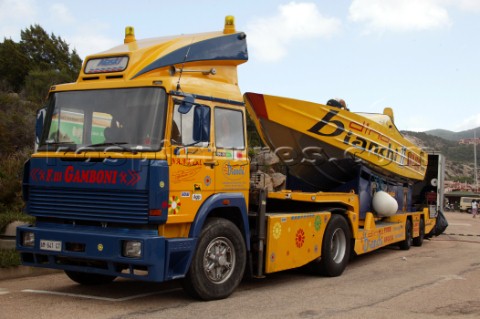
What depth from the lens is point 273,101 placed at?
10023 mm

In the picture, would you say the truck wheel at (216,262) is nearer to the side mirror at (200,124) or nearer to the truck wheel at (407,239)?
the side mirror at (200,124)

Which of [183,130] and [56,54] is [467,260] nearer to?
[183,130]

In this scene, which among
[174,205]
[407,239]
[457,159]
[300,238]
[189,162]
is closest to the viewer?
[174,205]

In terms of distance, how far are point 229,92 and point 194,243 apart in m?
2.20

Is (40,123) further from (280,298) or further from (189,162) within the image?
(280,298)

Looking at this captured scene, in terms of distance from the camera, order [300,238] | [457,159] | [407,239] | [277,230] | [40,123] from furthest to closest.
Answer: [457,159]
[407,239]
[300,238]
[277,230]
[40,123]

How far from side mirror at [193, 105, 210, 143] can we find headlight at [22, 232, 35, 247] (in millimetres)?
2353

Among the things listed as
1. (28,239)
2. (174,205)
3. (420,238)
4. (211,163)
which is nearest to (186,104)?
(211,163)

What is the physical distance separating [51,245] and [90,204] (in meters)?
0.73

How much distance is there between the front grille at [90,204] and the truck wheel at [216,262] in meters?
0.91

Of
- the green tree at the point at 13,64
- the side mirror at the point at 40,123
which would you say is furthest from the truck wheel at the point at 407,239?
the green tree at the point at 13,64

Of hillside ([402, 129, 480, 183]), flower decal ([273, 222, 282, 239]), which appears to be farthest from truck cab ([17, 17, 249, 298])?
hillside ([402, 129, 480, 183])

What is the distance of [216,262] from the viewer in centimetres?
691

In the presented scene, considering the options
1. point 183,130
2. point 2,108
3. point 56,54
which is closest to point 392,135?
point 183,130
